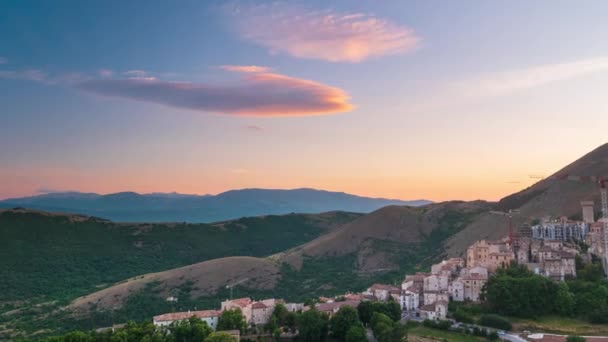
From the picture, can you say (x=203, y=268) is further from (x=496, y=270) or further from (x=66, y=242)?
(x=496, y=270)

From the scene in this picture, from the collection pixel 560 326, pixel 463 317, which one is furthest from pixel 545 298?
pixel 463 317

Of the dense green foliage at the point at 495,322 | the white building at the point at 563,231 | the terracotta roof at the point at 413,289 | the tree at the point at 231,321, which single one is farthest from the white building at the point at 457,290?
the tree at the point at 231,321

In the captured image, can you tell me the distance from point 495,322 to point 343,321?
15.9m

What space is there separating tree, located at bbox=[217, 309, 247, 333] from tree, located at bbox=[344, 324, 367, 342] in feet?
39.0

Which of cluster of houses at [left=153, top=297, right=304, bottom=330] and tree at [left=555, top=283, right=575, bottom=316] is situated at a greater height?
tree at [left=555, top=283, right=575, bottom=316]

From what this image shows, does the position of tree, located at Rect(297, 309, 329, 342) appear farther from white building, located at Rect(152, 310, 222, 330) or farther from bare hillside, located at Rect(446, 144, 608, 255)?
bare hillside, located at Rect(446, 144, 608, 255)

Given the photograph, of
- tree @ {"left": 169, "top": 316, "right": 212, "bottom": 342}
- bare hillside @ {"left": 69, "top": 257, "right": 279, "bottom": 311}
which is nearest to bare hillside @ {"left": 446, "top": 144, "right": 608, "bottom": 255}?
bare hillside @ {"left": 69, "top": 257, "right": 279, "bottom": 311}

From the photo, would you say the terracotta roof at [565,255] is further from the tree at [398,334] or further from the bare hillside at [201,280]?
the bare hillside at [201,280]

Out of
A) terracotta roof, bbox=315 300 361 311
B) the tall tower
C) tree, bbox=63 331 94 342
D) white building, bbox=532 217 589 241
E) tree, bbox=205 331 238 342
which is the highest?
the tall tower

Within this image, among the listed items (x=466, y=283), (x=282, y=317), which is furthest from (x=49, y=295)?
(x=466, y=283)

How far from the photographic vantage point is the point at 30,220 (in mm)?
138500

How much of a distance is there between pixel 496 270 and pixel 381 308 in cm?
1756

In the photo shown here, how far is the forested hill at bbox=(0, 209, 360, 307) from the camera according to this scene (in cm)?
10719

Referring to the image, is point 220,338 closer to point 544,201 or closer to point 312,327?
point 312,327
